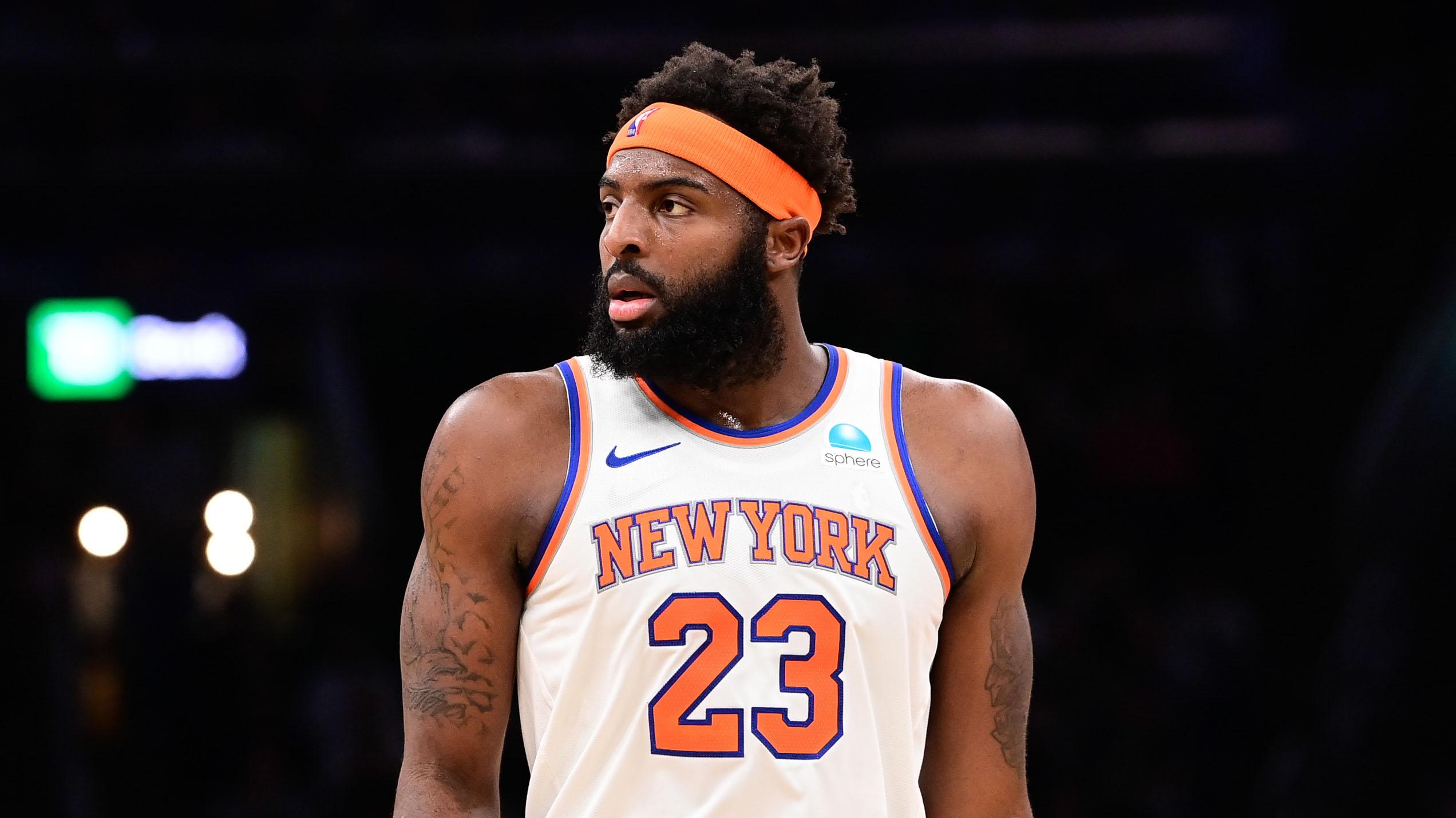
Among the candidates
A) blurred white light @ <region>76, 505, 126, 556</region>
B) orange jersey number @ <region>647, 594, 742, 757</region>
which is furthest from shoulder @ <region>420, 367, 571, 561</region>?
blurred white light @ <region>76, 505, 126, 556</region>

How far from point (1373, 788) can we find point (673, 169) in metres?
5.95

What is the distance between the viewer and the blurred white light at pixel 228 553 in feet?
29.2

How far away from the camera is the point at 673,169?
9.02ft

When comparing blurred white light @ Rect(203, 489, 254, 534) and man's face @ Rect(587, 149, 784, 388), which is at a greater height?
man's face @ Rect(587, 149, 784, 388)

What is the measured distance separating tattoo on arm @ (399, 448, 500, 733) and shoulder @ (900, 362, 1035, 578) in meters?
0.81

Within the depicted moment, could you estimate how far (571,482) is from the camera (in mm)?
2625

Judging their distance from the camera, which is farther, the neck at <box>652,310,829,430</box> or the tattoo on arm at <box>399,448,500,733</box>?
the neck at <box>652,310,829,430</box>

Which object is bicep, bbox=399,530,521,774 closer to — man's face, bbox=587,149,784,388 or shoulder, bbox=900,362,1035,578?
man's face, bbox=587,149,784,388

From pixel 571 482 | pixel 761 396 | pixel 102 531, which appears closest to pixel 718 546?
pixel 571 482

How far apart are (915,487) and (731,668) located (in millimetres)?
487

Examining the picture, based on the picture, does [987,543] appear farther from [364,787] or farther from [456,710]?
[364,787]

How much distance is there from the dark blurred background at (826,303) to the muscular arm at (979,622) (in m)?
5.31

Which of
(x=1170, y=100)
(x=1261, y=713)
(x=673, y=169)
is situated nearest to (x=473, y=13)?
(x=1170, y=100)

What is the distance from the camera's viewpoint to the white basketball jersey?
249 centimetres
